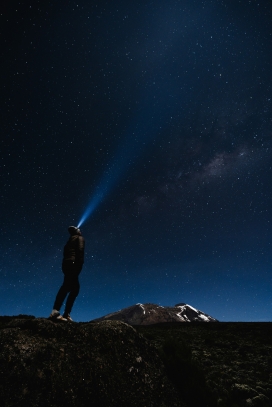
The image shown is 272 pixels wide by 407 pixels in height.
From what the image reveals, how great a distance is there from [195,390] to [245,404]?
146 inches

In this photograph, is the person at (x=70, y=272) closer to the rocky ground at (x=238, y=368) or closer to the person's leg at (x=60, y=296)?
the person's leg at (x=60, y=296)

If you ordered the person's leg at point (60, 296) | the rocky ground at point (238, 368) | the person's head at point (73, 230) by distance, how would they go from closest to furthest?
the person's leg at point (60, 296), the person's head at point (73, 230), the rocky ground at point (238, 368)

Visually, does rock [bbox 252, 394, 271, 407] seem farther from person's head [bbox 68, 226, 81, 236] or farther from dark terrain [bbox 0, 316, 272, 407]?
person's head [bbox 68, 226, 81, 236]

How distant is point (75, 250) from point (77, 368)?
2.96 m

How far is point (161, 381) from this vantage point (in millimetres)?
5445

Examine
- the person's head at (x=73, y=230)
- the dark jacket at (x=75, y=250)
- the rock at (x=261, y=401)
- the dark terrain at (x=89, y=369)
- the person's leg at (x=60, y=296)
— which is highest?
the person's head at (x=73, y=230)

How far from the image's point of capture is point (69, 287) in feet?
20.5

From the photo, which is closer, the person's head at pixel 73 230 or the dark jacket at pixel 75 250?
the dark jacket at pixel 75 250

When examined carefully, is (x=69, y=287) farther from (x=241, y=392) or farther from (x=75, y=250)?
(x=241, y=392)

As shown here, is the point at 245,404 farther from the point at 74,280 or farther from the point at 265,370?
the point at 74,280

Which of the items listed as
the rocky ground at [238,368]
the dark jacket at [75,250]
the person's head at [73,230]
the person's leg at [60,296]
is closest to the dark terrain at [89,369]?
the person's leg at [60,296]

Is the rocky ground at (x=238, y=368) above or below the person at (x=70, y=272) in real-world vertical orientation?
below

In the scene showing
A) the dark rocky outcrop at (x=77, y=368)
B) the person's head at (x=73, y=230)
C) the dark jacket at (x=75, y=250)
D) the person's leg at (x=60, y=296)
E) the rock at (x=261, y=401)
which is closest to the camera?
the dark rocky outcrop at (x=77, y=368)

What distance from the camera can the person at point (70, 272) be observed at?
6.15m
